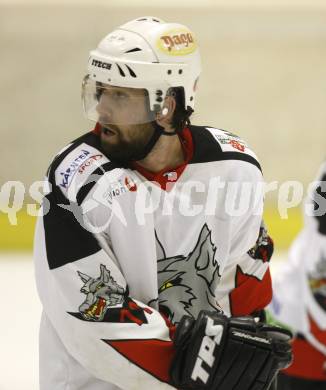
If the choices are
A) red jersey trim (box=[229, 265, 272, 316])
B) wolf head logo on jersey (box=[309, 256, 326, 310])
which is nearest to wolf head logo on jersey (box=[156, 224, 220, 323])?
red jersey trim (box=[229, 265, 272, 316])

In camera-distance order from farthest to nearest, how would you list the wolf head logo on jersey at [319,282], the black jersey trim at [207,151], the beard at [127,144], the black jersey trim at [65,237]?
the wolf head logo on jersey at [319,282] < the black jersey trim at [207,151] < the beard at [127,144] < the black jersey trim at [65,237]

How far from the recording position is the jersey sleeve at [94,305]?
7.27 ft

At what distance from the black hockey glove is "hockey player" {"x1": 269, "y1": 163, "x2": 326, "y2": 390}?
2.44 ft

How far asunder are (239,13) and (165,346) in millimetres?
3093

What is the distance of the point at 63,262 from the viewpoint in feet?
7.25

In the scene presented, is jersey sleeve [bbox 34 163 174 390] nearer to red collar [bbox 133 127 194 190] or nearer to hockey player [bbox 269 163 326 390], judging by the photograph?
red collar [bbox 133 127 194 190]

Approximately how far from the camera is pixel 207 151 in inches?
96.5

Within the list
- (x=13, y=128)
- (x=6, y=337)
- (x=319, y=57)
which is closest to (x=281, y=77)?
(x=319, y=57)

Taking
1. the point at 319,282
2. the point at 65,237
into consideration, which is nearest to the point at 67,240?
the point at 65,237

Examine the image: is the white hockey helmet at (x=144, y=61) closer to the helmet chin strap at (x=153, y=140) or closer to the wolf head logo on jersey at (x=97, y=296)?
the helmet chin strap at (x=153, y=140)

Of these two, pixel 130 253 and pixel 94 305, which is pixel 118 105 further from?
pixel 94 305

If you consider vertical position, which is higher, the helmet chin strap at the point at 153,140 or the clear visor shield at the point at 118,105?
the clear visor shield at the point at 118,105

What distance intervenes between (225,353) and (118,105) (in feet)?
2.17

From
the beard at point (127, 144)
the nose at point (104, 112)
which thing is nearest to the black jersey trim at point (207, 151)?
the beard at point (127, 144)
